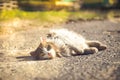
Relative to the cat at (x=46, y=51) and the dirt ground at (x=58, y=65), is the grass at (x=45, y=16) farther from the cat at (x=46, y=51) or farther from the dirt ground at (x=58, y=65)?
the cat at (x=46, y=51)

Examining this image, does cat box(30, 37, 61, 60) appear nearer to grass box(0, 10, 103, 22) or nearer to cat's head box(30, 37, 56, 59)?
cat's head box(30, 37, 56, 59)

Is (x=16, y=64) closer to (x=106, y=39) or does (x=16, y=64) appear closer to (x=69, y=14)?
(x=106, y=39)

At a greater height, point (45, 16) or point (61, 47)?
point (61, 47)

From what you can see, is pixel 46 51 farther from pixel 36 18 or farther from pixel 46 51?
pixel 36 18

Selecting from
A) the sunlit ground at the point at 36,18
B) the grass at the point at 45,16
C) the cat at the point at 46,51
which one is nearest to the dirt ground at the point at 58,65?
the cat at the point at 46,51

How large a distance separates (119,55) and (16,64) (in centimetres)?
272

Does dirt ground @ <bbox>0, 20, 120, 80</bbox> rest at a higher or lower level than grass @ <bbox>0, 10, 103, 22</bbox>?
higher

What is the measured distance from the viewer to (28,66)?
8.51 meters

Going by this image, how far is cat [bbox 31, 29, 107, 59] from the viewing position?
905 centimetres

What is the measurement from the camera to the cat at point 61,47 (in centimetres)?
905

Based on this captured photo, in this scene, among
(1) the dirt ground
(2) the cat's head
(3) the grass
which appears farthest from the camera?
(3) the grass

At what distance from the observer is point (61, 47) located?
30.6ft

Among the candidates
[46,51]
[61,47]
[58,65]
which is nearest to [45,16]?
[61,47]

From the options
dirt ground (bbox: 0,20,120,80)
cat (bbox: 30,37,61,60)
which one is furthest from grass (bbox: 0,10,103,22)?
cat (bbox: 30,37,61,60)
